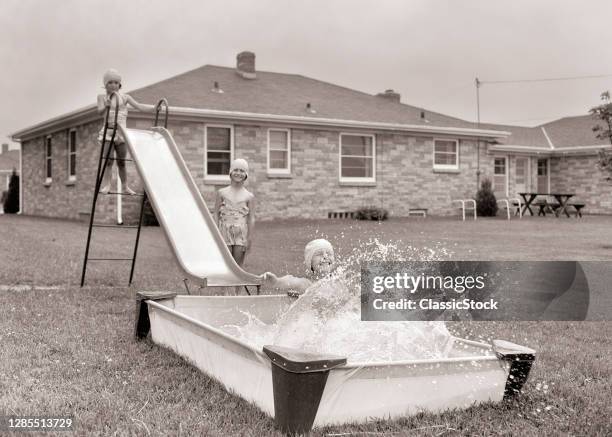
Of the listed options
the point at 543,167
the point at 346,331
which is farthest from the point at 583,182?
the point at 346,331

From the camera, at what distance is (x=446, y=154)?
79.9 ft

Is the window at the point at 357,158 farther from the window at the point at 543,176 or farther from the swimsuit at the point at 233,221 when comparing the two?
the swimsuit at the point at 233,221

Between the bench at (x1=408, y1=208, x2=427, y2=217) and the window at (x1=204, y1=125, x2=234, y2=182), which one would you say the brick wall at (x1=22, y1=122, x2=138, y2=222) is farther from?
the bench at (x1=408, y1=208, x2=427, y2=217)

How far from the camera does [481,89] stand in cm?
2792

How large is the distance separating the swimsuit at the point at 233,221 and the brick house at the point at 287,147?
1189cm

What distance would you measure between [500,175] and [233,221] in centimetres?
2258

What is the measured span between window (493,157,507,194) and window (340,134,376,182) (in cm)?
717

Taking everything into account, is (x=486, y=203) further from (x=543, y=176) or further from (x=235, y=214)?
(x=235, y=214)

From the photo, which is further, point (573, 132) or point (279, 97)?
point (573, 132)

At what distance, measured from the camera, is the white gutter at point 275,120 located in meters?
19.0

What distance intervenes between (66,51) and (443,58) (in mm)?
14931

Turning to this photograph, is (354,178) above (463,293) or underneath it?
above

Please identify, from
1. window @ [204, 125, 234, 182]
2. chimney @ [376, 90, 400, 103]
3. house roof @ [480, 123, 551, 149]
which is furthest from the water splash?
chimney @ [376, 90, 400, 103]

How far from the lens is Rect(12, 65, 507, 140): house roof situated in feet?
64.3
